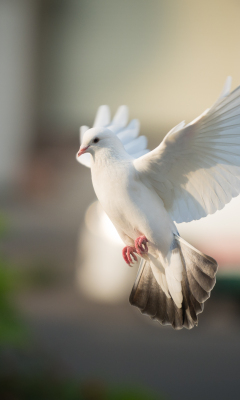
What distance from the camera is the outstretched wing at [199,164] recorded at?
1.67 feet

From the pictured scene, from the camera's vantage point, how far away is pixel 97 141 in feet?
1.72

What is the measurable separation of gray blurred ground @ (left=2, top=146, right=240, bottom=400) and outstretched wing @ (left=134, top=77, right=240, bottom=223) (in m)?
1.51

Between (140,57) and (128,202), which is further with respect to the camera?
(140,57)

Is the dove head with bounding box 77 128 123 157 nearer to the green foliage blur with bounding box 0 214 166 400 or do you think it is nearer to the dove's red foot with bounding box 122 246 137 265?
the dove's red foot with bounding box 122 246 137 265

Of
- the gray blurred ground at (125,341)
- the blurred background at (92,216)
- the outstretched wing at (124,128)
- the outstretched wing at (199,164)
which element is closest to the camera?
the outstretched wing at (199,164)

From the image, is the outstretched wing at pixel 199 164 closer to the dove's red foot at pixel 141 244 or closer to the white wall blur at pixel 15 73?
the dove's red foot at pixel 141 244

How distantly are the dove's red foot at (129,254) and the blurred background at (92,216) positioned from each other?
20 centimetres

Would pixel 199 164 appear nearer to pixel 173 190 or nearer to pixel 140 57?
pixel 173 190

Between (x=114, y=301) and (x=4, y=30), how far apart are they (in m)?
3.16

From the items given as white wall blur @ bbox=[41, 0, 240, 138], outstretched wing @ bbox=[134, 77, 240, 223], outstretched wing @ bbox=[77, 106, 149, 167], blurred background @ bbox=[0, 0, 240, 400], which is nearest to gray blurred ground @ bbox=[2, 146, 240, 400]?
blurred background @ bbox=[0, 0, 240, 400]

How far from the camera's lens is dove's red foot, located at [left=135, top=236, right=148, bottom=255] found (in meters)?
0.53

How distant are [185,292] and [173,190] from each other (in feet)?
0.48

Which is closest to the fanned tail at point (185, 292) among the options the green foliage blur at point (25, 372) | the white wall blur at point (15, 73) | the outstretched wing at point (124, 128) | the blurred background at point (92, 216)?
the blurred background at point (92, 216)

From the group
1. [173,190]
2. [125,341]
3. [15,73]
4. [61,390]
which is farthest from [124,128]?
[15,73]
